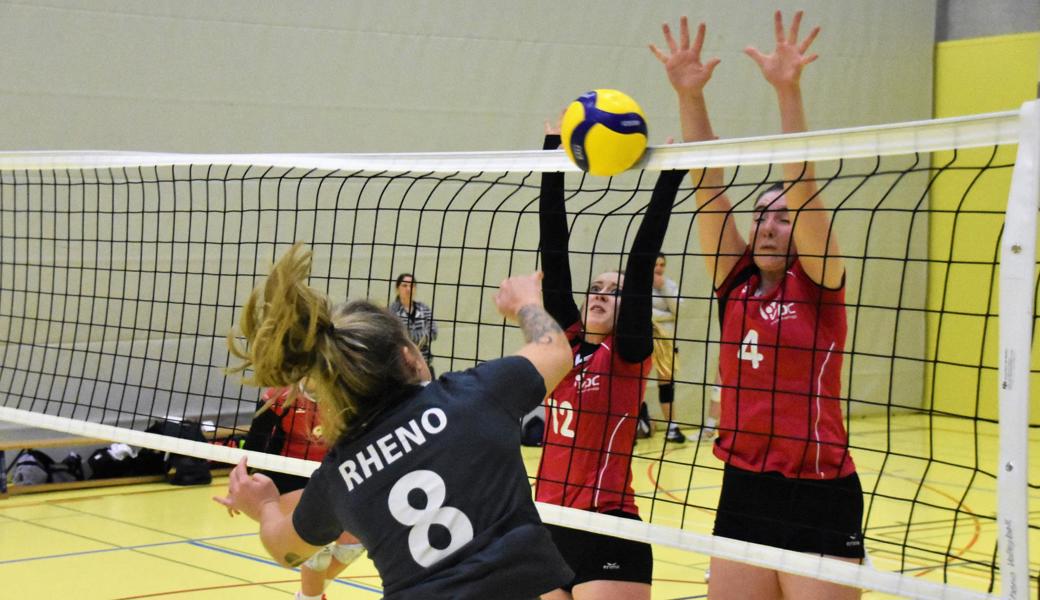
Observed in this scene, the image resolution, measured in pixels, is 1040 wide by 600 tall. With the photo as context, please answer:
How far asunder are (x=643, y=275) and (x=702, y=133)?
528 millimetres

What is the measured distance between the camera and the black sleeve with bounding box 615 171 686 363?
3.41 metres

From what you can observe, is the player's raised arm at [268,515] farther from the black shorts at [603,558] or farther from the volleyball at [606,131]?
the volleyball at [606,131]

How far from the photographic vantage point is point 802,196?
3252 mm

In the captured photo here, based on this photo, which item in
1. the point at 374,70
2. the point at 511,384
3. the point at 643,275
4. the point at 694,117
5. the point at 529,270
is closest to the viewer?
the point at 511,384

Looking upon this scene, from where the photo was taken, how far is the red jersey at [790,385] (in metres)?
3.26

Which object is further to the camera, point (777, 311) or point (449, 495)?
point (777, 311)

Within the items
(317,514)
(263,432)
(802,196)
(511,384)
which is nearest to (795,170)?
(802,196)

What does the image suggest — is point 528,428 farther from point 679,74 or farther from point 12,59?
point 679,74

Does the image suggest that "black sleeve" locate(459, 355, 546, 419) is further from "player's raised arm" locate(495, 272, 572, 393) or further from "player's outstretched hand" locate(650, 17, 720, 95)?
"player's outstretched hand" locate(650, 17, 720, 95)

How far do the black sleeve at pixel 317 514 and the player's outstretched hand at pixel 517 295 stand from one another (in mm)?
568

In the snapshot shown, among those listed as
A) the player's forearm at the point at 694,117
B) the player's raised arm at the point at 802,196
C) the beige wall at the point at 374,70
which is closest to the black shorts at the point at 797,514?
the player's raised arm at the point at 802,196

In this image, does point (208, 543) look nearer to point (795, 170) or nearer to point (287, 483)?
point (287, 483)

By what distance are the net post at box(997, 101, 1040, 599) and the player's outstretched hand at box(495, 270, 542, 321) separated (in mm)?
1041

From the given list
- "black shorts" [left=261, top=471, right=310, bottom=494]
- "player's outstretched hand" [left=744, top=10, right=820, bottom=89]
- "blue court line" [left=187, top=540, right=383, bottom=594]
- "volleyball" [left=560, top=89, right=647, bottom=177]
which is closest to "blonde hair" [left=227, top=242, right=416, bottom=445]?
"volleyball" [left=560, top=89, right=647, bottom=177]
